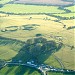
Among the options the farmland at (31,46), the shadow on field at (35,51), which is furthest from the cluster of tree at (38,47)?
the farmland at (31,46)

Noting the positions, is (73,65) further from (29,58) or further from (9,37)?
(9,37)

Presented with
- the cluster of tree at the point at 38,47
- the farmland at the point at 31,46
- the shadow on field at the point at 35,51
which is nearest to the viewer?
the farmland at the point at 31,46

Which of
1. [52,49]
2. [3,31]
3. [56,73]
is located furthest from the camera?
[3,31]

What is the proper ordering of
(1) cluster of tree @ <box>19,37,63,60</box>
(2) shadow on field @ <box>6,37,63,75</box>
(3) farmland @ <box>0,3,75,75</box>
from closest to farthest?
(3) farmland @ <box>0,3,75,75</box> → (2) shadow on field @ <box>6,37,63,75</box> → (1) cluster of tree @ <box>19,37,63,60</box>

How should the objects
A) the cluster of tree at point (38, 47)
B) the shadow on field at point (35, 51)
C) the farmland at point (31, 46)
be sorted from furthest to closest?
1. the cluster of tree at point (38, 47)
2. the shadow on field at point (35, 51)
3. the farmland at point (31, 46)

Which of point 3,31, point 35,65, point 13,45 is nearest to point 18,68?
point 35,65

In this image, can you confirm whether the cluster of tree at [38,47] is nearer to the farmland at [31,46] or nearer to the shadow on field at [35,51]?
the shadow on field at [35,51]

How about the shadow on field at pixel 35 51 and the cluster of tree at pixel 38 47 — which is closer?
the shadow on field at pixel 35 51

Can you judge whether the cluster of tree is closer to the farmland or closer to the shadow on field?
the shadow on field

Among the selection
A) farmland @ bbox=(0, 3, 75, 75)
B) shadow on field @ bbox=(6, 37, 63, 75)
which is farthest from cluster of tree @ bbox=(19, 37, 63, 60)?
farmland @ bbox=(0, 3, 75, 75)
